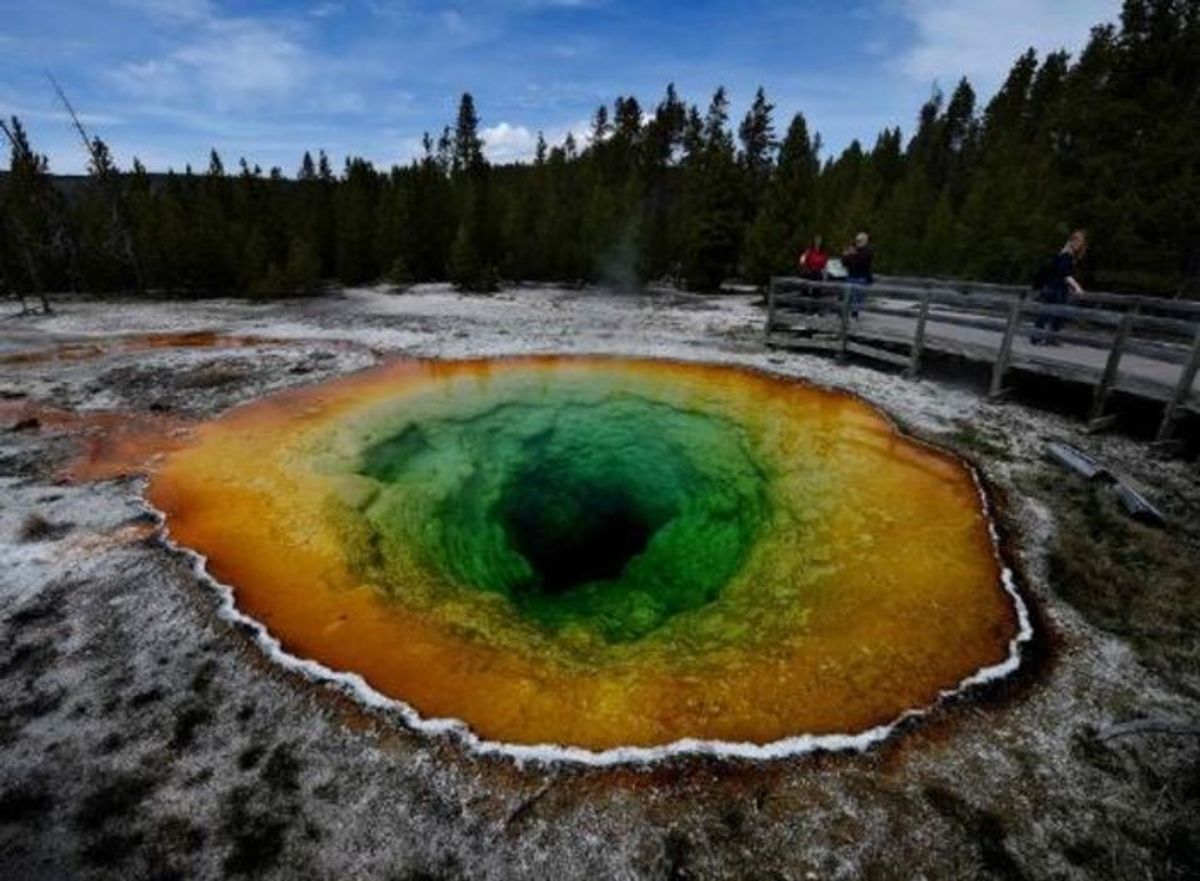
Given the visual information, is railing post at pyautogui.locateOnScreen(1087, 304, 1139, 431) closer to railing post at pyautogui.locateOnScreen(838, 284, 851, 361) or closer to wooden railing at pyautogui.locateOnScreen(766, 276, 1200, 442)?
wooden railing at pyautogui.locateOnScreen(766, 276, 1200, 442)

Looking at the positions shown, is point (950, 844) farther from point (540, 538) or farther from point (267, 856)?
point (540, 538)

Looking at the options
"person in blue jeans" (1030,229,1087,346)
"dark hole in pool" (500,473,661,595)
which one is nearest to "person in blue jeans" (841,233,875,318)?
"person in blue jeans" (1030,229,1087,346)

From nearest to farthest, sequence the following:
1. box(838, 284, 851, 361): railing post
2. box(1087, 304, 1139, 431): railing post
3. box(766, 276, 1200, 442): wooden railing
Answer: box(766, 276, 1200, 442): wooden railing, box(1087, 304, 1139, 431): railing post, box(838, 284, 851, 361): railing post

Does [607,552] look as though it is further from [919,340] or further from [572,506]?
[919,340]

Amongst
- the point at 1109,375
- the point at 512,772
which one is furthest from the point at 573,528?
the point at 1109,375

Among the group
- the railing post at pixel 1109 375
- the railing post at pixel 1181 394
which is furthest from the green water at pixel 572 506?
the railing post at pixel 1181 394

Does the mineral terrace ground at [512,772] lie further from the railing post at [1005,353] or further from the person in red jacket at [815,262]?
the person in red jacket at [815,262]
